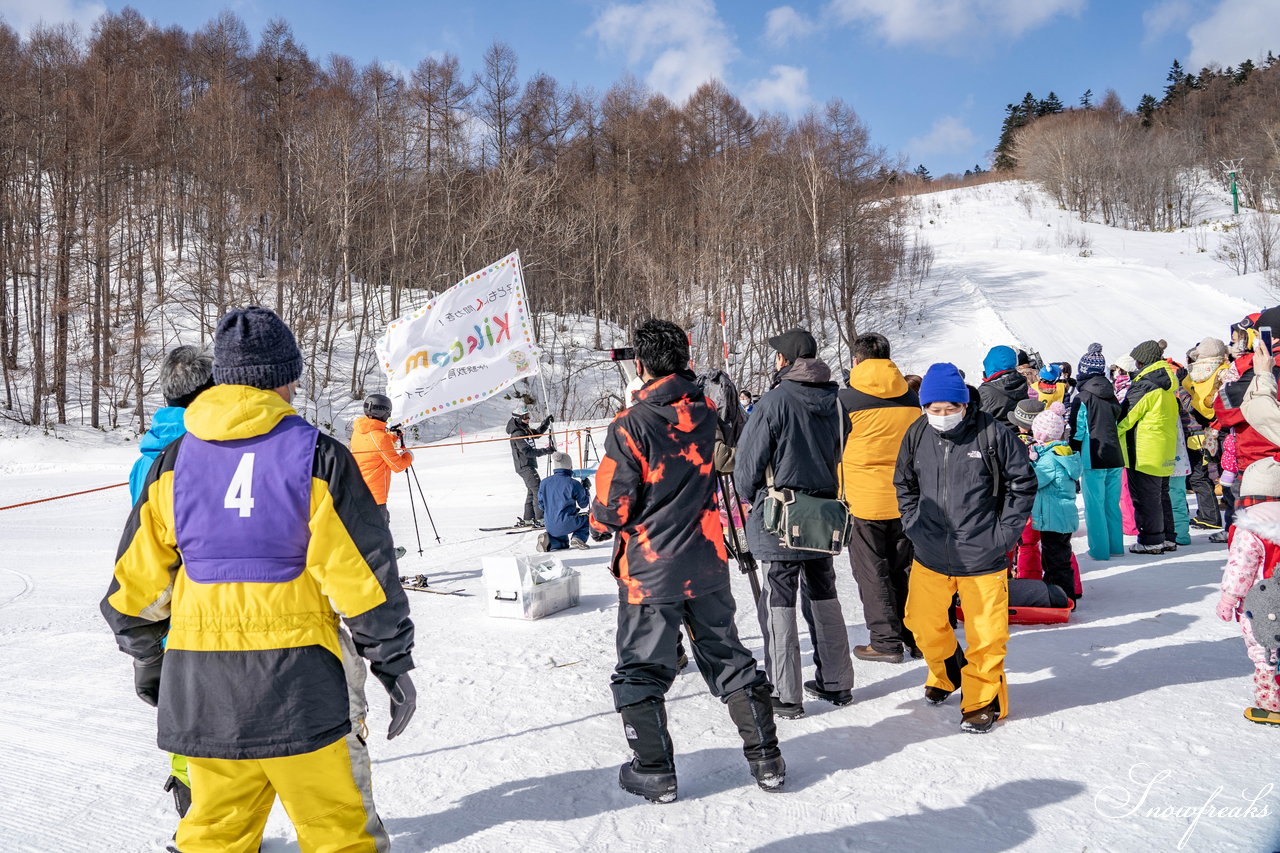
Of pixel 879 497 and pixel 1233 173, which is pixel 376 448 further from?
pixel 1233 173

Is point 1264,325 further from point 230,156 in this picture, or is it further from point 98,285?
point 230,156

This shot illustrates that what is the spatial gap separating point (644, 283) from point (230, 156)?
51.6 ft

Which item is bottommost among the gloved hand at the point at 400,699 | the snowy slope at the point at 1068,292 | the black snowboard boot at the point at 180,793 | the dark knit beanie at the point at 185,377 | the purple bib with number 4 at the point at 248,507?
the black snowboard boot at the point at 180,793

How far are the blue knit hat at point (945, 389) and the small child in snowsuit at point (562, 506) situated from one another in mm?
4952

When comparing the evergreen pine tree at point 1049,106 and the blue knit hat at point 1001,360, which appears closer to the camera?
the blue knit hat at point 1001,360

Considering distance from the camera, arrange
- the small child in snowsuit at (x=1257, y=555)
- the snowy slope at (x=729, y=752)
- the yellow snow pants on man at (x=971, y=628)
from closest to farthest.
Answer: the snowy slope at (x=729, y=752)
the small child in snowsuit at (x=1257, y=555)
the yellow snow pants on man at (x=971, y=628)

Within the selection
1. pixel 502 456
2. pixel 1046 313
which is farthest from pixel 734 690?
pixel 1046 313

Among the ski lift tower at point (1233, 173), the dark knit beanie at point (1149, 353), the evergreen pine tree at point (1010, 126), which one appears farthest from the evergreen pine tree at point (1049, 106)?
the dark knit beanie at point (1149, 353)

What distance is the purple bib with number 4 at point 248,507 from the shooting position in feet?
6.79

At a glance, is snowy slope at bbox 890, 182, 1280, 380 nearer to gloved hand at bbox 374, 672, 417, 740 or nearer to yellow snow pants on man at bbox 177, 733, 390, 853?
gloved hand at bbox 374, 672, 417, 740

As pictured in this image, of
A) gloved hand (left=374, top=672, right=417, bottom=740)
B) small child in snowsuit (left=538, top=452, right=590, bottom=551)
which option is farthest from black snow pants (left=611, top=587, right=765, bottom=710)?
small child in snowsuit (left=538, top=452, right=590, bottom=551)

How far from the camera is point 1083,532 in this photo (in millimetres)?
8734

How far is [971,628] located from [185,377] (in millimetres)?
3644

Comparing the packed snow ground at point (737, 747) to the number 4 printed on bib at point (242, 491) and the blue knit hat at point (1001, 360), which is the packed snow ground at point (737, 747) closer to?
the number 4 printed on bib at point (242, 491)
